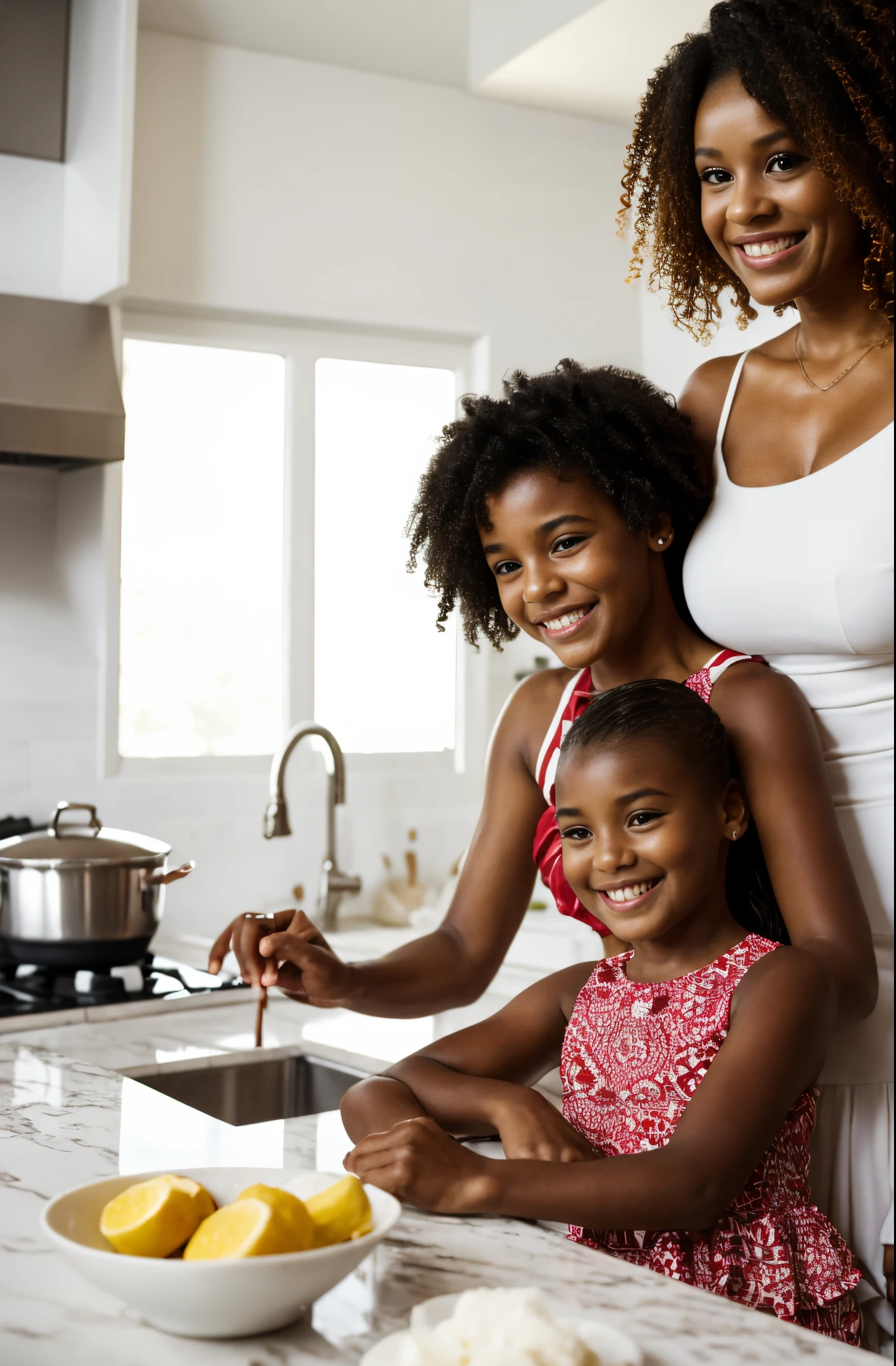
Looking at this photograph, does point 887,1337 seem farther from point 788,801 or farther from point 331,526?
point 331,526

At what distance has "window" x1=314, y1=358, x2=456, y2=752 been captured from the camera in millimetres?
3088

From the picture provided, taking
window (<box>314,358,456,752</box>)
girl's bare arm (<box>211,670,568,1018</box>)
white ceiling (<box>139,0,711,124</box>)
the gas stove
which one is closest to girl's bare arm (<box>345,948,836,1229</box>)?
girl's bare arm (<box>211,670,568,1018</box>)

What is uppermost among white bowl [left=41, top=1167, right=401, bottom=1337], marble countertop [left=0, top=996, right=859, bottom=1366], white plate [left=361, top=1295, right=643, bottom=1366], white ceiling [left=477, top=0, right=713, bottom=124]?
white ceiling [left=477, top=0, right=713, bottom=124]

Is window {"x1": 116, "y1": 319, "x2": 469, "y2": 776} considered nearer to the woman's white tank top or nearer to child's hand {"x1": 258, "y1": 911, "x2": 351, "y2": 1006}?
child's hand {"x1": 258, "y1": 911, "x2": 351, "y2": 1006}

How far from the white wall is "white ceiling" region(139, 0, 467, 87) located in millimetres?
49

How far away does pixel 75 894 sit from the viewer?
2.08 m

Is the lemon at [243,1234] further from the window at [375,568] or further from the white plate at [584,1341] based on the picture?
the window at [375,568]

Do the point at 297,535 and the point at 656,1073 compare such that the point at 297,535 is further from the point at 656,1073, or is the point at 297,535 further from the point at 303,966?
the point at 656,1073

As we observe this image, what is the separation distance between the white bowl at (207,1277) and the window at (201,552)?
2.09 m

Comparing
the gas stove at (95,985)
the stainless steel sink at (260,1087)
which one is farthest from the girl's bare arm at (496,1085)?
the gas stove at (95,985)

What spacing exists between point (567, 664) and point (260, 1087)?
0.80 meters

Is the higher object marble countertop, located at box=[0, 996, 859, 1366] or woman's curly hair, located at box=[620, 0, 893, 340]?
woman's curly hair, located at box=[620, 0, 893, 340]

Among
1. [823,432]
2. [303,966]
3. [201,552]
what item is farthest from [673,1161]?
[201,552]

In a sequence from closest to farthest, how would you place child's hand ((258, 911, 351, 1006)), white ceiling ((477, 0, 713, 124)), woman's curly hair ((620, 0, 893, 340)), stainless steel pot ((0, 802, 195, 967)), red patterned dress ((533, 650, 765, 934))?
woman's curly hair ((620, 0, 893, 340))
child's hand ((258, 911, 351, 1006))
red patterned dress ((533, 650, 765, 934))
stainless steel pot ((0, 802, 195, 967))
white ceiling ((477, 0, 713, 124))
